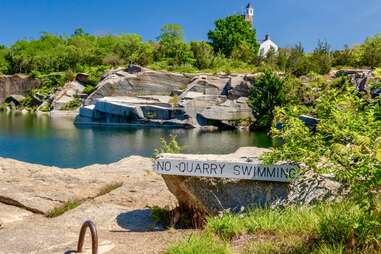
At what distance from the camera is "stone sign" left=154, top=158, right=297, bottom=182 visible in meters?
4.53

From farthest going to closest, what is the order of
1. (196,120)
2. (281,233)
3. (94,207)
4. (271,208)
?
(196,120), (94,207), (271,208), (281,233)

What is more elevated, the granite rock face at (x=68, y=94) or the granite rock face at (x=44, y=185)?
the granite rock face at (x=68, y=94)

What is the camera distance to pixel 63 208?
20.6 feet

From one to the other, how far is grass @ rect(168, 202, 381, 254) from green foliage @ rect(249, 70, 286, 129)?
95.9 ft

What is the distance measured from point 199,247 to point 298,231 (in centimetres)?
89

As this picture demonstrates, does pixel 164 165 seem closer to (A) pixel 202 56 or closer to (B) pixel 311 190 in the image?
(B) pixel 311 190

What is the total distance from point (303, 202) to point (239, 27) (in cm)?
6269

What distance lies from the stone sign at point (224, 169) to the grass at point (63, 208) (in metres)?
2.04

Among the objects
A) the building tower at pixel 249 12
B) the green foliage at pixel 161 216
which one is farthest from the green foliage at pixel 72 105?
the building tower at pixel 249 12

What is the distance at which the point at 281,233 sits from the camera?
3.88 metres

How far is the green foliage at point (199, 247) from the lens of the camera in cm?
354

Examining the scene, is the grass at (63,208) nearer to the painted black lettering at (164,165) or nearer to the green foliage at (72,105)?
the painted black lettering at (164,165)

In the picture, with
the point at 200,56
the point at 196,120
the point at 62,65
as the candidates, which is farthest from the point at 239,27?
the point at 196,120

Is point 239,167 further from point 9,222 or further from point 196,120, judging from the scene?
point 196,120
